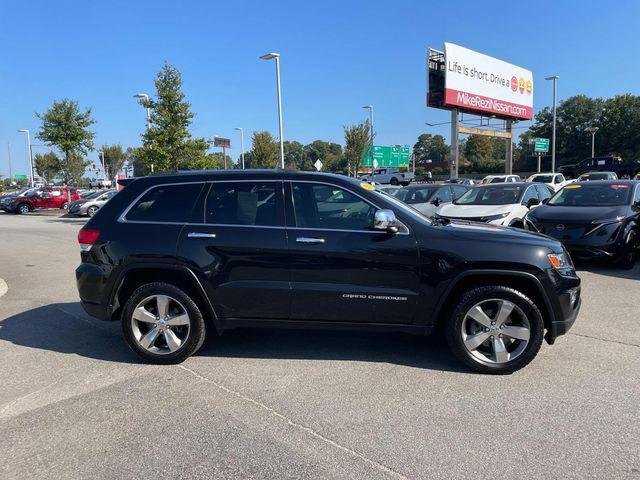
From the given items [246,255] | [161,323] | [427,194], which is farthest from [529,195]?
[161,323]

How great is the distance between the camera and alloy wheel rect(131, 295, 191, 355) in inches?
179

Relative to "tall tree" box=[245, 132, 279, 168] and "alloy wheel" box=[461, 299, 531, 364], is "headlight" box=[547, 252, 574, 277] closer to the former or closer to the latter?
"alloy wheel" box=[461, 299, 531, 364]

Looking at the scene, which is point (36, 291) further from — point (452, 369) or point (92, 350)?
point (452, 369)

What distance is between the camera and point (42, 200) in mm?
32938

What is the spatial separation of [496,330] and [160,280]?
10.2ft

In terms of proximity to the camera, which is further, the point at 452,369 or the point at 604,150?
the point at 604,150

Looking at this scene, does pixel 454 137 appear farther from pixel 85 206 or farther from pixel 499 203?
pixel 85 206

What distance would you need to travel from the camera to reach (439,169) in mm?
86250

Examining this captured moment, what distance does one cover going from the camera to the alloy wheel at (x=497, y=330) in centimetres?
423

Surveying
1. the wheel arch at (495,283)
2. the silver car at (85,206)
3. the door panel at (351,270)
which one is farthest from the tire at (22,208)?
the wheel arch at (495,283)

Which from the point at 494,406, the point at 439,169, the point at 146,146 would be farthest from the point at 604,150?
the point at 494,406

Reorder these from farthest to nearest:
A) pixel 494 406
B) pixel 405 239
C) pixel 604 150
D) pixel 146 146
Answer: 1. pixel 604 150
2. pixel 146 146
3. pixel 405 239
4. pixel 494 406

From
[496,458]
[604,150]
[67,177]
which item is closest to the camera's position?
[496,458]

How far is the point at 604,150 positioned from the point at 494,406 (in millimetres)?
75003
